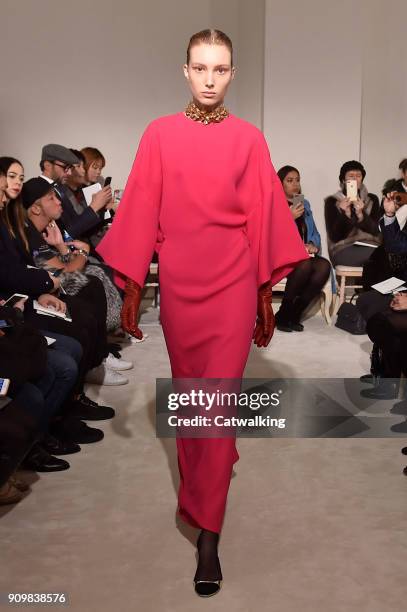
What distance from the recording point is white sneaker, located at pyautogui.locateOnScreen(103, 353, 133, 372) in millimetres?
5039

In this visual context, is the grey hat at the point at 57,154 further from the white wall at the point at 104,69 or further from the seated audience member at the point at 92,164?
the white wall at the point at 104,69

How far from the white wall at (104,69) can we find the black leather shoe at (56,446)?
14.5 ft

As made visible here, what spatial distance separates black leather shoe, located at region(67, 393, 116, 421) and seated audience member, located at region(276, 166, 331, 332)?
7.82 feet

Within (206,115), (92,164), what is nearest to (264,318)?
(206,115)

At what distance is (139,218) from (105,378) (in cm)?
224

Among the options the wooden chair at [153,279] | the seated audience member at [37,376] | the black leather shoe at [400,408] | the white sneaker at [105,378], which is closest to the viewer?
the seated audience member at [37,376]

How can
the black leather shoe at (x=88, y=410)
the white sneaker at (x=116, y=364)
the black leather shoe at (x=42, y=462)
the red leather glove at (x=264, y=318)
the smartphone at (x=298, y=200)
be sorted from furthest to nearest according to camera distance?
the smartphone at (x=298, y=200) → the white sneaker at (x=116, y=364) → the black leather shoe at (x=88, y=410) → the black leather shoe at (x=42, y=462) → the red leather glove at (x=264, y=318)

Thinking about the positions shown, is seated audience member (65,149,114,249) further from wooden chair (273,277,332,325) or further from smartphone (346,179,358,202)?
smartphone (346,179,358,202)

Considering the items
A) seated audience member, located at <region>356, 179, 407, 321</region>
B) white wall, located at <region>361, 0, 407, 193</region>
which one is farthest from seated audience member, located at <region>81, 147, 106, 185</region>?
seated audience member, located at <region>356, 179, 407, 321</region>

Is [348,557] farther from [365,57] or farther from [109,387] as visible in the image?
[365,57]

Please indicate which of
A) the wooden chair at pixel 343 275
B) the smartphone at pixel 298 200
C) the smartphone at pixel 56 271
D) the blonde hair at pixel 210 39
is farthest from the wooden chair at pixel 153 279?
the blonde hair at pixel 210 39

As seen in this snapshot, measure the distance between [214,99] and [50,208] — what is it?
2.13 m

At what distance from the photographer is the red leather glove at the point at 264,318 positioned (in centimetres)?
274

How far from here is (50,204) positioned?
14.8 feet
